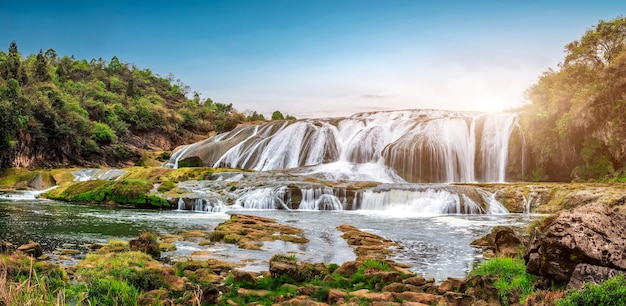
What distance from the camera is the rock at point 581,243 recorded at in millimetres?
6797

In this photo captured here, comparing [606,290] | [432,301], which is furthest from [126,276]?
[606,290]

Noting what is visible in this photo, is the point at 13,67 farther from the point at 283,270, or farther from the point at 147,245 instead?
the point at 283,270

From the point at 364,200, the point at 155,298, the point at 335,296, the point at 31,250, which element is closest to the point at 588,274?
the point at 335,296

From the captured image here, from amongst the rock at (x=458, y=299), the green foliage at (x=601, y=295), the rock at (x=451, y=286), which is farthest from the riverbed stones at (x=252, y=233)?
the green foliage at (x=601, y=295)

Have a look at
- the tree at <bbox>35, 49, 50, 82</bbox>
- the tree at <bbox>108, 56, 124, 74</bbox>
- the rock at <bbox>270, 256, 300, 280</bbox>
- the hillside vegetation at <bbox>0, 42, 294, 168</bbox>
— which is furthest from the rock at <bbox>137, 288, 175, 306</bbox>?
the tree at <bbox>108, 56, 124, 74</bbox>

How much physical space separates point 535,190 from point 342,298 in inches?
768

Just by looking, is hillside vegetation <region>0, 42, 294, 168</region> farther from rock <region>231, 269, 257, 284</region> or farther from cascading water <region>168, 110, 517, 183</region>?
rock <region>231, 269, 257, 284</region>

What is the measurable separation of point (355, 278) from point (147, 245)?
5528mm

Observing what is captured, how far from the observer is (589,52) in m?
34.6

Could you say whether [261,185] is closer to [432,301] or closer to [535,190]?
[535,190]

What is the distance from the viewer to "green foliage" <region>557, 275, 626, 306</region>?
5555 millimetres

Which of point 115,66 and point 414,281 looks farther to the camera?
point 115,66

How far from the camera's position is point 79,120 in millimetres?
55188

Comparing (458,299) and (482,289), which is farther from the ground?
(482,289)
